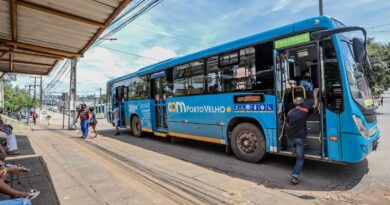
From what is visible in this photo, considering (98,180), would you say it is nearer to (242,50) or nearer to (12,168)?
(12,168)

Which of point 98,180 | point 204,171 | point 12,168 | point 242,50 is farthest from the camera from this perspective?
point 242,50

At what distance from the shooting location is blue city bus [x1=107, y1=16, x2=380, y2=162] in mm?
4117

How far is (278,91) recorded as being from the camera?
494 centimetres

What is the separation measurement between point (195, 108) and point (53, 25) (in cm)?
476

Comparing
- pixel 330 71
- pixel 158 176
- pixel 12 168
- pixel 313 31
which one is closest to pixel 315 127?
pixel 330 71

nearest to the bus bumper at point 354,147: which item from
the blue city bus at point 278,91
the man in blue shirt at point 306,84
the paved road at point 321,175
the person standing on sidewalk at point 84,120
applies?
the blue city bus at point 278,91

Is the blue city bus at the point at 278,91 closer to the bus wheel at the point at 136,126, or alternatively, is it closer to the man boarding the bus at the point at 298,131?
the man boarding the bus at the point at 298,131

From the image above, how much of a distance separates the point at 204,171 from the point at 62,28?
5805 millimetres

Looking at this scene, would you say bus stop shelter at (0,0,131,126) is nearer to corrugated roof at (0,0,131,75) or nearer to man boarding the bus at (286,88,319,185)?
corrugated roof at (0,0,131,75)

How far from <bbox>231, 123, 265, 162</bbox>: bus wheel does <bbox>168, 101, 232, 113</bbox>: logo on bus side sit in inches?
25.4

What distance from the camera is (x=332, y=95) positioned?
13.7 feet

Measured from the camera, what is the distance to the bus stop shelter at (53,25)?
540 cm

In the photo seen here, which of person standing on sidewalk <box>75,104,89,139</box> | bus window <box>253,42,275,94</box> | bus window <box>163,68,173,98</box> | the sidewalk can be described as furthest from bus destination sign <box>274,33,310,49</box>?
person standing on sidewalk <box>75,104,89,139</box>

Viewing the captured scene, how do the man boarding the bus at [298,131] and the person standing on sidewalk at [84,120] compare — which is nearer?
the man boarding the bus at [298,131]
